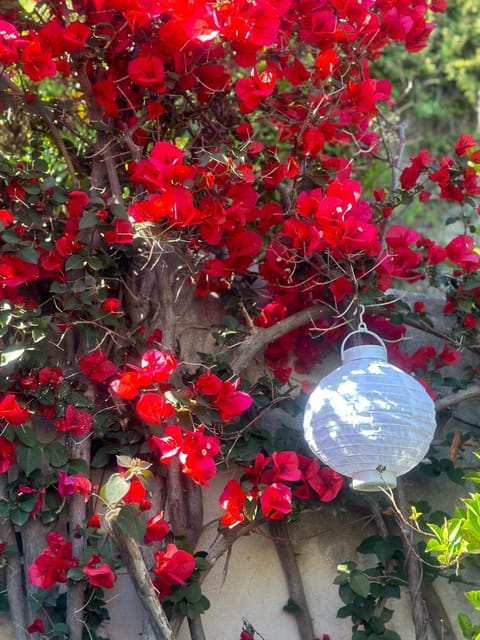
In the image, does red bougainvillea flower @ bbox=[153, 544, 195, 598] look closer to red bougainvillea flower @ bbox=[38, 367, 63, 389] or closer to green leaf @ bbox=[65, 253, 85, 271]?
red bougainvillea flower @ bbox=[38, 367, 63, 389]

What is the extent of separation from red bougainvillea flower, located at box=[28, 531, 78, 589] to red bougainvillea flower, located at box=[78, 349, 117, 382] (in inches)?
15.4

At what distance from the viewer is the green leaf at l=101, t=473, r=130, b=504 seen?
176cm

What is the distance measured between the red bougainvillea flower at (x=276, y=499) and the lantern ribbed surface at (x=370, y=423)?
0.27 metres

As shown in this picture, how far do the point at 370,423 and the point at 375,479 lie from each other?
136mm

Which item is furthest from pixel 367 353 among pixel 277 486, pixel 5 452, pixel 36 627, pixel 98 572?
pixel 36 627

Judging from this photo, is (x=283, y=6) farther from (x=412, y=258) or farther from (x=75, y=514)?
(x=75, y=514)

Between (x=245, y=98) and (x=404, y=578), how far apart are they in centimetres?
126

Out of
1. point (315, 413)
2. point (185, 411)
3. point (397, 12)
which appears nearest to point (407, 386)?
point (315, 413)

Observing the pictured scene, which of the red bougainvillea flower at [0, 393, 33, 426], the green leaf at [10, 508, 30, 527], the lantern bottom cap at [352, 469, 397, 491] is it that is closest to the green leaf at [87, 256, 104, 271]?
the red bougainvillea flower at [0, 393, 33, 426]

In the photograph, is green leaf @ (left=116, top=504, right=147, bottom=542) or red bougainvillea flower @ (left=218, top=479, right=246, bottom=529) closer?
green leaf @ (left=116, top=504, right=147, bottom=542)

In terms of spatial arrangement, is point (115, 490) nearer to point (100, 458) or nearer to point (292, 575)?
point (100, 458)

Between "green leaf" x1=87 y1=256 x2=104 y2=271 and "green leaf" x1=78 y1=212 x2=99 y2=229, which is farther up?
"green leaf" x1=78 y1=212 x2=99 y2=229

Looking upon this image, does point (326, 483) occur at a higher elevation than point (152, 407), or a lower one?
lower

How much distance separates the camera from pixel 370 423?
70.0 inches
